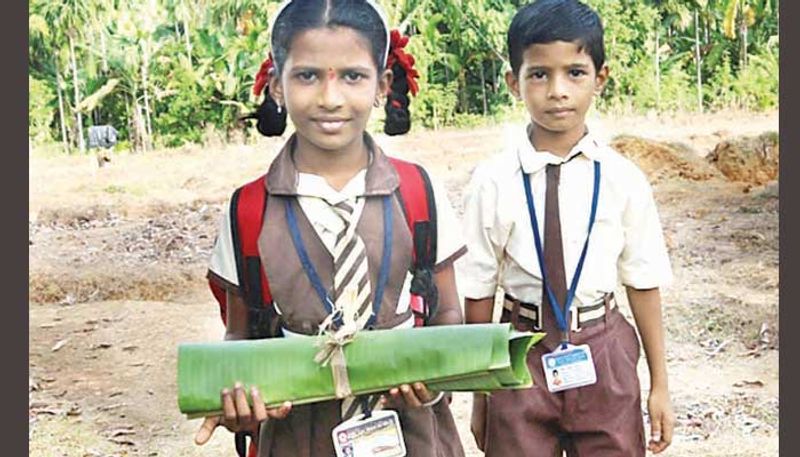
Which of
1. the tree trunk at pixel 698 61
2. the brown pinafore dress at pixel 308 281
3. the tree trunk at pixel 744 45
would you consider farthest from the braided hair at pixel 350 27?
the tree trunk at pixel 744 45

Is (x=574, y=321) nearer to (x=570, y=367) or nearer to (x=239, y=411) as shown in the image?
(x=570, y=367)

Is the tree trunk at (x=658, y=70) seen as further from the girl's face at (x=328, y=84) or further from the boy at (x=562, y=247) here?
the girl's face at (x=328, y=84)

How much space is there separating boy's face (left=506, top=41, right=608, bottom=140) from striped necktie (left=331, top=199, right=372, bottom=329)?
20.8 inches

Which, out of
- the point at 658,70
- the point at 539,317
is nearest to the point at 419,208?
the point at 539,317

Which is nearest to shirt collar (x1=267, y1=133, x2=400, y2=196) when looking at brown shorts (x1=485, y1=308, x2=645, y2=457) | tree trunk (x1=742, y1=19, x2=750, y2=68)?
brown shorts (x1=485, y1=308, x2=645, y2=457)

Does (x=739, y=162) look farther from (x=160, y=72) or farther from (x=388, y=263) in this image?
(x=160, y=72)

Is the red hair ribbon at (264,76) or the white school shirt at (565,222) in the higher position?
the red hair ribbon at (264,76)

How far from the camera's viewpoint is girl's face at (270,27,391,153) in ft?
8.65

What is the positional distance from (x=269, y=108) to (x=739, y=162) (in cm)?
171

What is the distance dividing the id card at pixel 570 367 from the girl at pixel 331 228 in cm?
27

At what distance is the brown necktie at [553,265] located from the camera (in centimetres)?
285

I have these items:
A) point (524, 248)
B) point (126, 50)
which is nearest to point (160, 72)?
point (126, 50)

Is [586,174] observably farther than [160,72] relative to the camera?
No

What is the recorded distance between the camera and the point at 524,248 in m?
2.87
